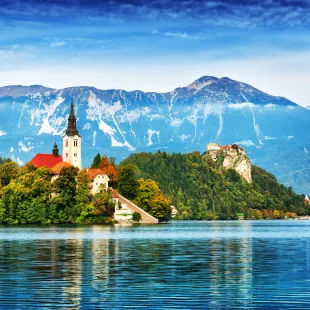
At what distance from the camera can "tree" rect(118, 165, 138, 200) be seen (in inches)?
7224

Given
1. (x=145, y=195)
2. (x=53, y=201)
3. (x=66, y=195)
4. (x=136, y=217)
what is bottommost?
(x=136, y=217)

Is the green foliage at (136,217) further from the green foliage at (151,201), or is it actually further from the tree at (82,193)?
the tree at (82,193)

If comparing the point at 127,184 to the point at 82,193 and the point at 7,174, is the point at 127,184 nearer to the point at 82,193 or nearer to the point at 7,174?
the point at 82,193

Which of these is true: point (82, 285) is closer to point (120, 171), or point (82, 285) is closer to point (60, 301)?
point (60, 301)

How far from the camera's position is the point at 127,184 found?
604ft

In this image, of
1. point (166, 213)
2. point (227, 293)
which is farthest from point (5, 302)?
point (166, 213)

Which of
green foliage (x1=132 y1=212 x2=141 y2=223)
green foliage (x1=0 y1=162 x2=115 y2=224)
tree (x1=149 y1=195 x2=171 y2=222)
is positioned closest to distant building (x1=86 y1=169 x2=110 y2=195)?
green foliage (x1=0 y1=162 x2=115 y2=224)

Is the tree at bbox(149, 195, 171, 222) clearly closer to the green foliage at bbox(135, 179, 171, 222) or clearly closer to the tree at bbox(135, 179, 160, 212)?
the green foliage at bbox(135, 179, 171, 222)

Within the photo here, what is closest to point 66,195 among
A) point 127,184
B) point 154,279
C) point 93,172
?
point 93,172

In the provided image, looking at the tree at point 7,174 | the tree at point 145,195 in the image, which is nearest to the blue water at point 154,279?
the tree at point 7,174

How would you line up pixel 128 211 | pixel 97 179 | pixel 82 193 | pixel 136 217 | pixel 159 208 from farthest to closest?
1. pixel 159 208
2. pixel 97 179
3. pixel 136 217
4. pixel 128 211
5. pixel 82 193

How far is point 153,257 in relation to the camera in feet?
203

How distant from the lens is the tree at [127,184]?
7224 inches

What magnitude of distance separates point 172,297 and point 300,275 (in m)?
11.8
